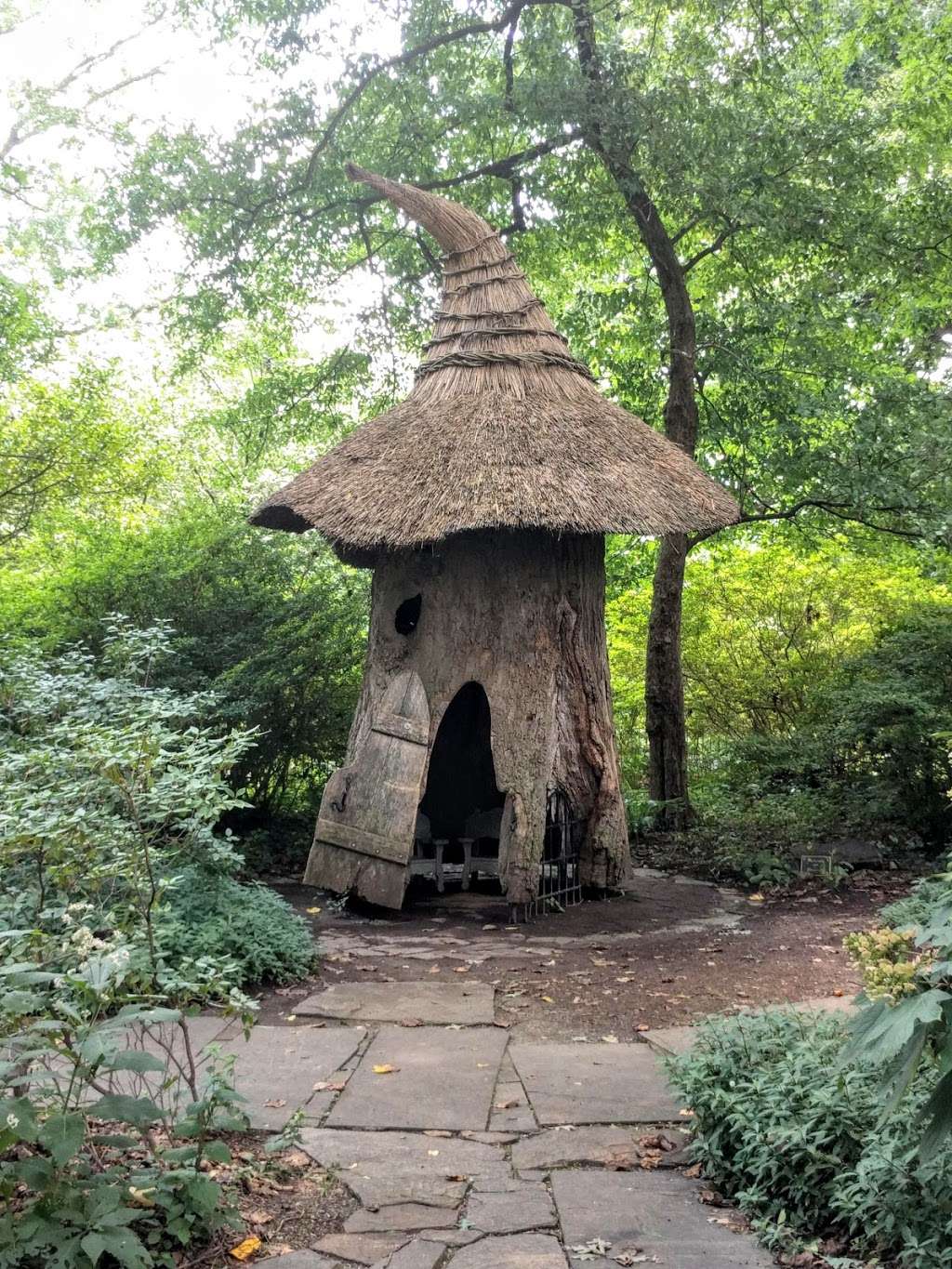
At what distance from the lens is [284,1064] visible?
13.5 feet

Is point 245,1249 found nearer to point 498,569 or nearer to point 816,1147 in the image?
point 816,1147

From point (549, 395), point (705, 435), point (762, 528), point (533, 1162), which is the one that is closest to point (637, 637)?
point (762, 528)

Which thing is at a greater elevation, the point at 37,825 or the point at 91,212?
the point at 91,212

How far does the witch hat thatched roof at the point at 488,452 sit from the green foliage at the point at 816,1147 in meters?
3.86

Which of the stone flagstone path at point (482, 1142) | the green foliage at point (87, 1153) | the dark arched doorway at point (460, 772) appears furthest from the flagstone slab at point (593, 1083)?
the dark arched doorway at point (460, 772)

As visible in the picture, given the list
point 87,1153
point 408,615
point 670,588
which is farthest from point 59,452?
point 87,1153

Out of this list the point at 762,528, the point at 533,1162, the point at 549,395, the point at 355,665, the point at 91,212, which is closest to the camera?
the point at 533,1162

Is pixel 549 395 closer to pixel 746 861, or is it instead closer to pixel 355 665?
pixel 355 665

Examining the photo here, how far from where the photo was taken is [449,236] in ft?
28.5

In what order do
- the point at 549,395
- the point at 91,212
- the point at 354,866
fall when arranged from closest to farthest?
the point at 354,866, the point at 549,395, the point at 91,212

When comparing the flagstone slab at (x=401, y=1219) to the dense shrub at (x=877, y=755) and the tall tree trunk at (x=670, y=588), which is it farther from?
the tall tree trunk at (x=670, y=588)

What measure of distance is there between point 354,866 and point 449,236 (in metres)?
5.09

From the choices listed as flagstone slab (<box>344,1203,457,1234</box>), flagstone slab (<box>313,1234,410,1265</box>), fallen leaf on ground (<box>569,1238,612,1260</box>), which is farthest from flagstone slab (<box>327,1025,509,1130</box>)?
fallen leaf on ground (<box>569,1238,612,1260</box>)

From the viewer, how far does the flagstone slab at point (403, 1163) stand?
3.01 metres
